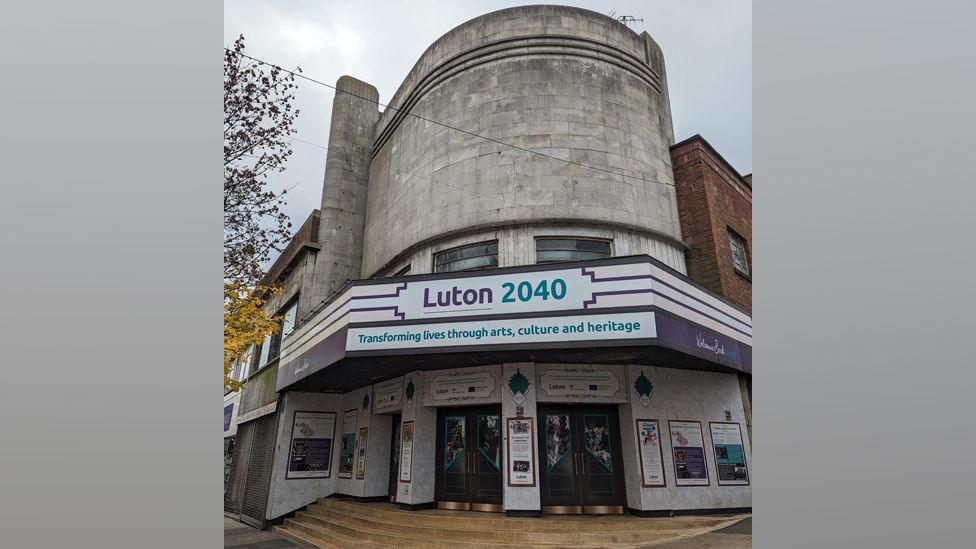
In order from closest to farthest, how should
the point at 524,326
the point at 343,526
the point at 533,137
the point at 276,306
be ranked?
the point at 524,326
the point at 343,526
the point at 533,137
the point at 276,306

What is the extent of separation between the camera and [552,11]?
15766 mm

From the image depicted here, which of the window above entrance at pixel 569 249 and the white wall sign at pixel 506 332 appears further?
the window above entrance at pixel 569 249

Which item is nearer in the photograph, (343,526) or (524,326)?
(524,326)

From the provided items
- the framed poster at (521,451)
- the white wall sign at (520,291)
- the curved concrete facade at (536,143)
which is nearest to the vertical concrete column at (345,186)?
the curved concrete facade at (536,143)

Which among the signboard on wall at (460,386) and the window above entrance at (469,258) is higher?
the window above entrance at (469,258)

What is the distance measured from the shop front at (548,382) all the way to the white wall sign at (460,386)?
0.12 feet

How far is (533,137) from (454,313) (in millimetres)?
6255

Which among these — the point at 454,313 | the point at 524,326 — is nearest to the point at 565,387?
the point at 524,326

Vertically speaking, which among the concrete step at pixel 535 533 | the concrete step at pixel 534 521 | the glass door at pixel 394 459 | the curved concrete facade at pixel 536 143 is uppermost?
the curved concrete facade at pixel 536 143

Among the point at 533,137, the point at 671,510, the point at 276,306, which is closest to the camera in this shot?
the point at 671,510

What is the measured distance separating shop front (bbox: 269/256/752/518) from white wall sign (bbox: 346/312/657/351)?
0.03 meters

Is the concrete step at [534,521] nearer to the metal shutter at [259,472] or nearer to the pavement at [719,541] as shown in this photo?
the pavement at [719,541]

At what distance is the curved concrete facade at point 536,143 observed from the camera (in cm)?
1377

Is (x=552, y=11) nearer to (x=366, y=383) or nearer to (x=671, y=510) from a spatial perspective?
(x=366, y=383)
